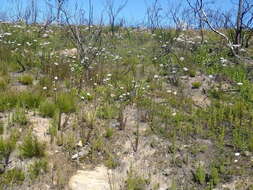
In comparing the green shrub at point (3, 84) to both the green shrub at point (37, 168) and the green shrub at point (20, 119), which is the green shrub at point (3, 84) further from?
the green shrub at point (37, 168)

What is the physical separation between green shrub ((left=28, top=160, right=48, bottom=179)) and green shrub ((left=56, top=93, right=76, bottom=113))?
1278mm

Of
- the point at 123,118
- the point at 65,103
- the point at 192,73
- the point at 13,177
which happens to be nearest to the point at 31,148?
the point at 13,177

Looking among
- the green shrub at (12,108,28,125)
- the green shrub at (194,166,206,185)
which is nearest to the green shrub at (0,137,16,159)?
the green shrub at (12,108,28,125)

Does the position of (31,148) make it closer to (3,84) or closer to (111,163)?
(111,163)

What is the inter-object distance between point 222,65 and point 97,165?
4265mm

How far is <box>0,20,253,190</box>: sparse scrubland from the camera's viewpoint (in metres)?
4.46

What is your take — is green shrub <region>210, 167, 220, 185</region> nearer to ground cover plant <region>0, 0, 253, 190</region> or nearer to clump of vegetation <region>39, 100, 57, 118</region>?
ground cover plant <region>0, 0, 253, 190</region>

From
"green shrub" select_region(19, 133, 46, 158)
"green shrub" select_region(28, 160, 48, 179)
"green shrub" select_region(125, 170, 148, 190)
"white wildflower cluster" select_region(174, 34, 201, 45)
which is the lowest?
"green shrub" select_region(125, 170, 148, 190)

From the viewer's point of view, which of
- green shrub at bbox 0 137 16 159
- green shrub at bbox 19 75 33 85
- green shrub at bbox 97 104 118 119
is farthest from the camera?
green shrub at bbox 19 75 33 85

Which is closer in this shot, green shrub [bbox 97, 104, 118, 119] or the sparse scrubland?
the sparse scrubland

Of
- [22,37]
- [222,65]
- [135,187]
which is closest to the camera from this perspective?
[135,187]

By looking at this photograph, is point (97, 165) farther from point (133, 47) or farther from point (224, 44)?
point (224, 44)

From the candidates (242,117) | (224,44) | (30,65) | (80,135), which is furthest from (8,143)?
(224,44)

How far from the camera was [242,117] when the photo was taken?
5777 mm
